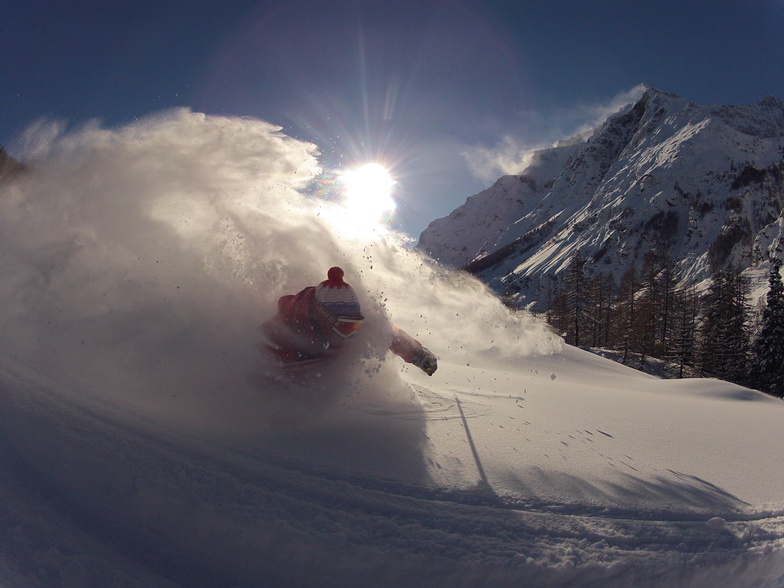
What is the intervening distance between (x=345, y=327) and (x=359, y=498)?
2.11m

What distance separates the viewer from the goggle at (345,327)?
4.49 m

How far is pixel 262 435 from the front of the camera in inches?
143

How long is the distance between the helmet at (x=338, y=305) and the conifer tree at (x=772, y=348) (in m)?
28.7

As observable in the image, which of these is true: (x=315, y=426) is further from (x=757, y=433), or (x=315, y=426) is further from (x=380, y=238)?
(x=757, y=433)

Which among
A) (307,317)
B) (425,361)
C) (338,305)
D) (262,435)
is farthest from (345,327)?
(262,435)

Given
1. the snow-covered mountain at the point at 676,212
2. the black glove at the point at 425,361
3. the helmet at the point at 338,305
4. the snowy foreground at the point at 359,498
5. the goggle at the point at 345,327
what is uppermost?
the snow-covered mountain at the point at 676,212

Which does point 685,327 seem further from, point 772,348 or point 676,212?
point 676,212

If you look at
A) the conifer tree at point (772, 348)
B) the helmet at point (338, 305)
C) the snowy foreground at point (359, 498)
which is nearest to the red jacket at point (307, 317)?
the helmet at point (338, 305)

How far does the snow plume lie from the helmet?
0.44m

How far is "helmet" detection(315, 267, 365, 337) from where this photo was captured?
448 cm

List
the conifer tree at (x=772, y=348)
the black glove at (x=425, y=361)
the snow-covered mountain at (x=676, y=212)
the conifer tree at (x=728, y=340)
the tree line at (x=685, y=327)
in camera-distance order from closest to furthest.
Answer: the black glove at (x=425, y=361) → the conifer tree at (x=772, y=348) → the tree line at (x=685, y=327) → the conifer tree at (x=728, y=340) → the snow-covered mountain at (x=676, y=212)

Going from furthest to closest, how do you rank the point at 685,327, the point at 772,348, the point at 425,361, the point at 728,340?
1. the point at 685,327
2. the point at 728,340
3. the point at 772,348
4. the point at 425,361

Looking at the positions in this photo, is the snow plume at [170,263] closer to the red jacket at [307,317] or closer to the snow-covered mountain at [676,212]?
the red jacket at [307,317]

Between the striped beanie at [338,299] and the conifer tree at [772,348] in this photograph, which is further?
the conifer tree at [772,348]
